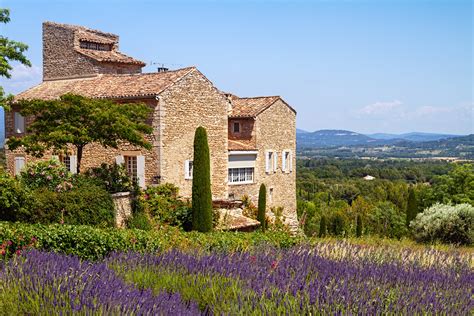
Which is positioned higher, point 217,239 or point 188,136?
point 188,136

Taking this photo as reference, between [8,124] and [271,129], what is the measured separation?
12332 mm

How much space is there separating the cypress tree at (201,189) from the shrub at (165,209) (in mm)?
1000

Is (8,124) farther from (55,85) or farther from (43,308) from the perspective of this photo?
(43,308)

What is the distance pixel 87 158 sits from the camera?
936 inches

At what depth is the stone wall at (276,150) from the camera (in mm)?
28942

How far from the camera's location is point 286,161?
32031 mm

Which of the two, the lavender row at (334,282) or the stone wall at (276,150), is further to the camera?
the stone wall at (276,150)

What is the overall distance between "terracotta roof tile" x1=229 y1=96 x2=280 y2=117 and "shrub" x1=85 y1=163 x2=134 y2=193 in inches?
413


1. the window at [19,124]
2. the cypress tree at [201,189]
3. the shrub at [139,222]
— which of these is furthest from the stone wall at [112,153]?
the shrub at [139,222]

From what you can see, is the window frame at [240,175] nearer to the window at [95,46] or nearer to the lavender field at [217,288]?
the window at [95,46]

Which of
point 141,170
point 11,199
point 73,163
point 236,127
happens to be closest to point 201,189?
point 141,170

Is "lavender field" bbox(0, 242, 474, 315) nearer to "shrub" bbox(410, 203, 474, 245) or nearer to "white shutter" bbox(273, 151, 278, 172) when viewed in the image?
"shrub" bbox(410, 203, 474, 245)

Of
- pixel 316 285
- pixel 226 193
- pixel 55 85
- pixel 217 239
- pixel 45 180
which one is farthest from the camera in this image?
pixel 55 85

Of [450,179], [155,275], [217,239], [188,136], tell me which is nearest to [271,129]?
[188,136]
